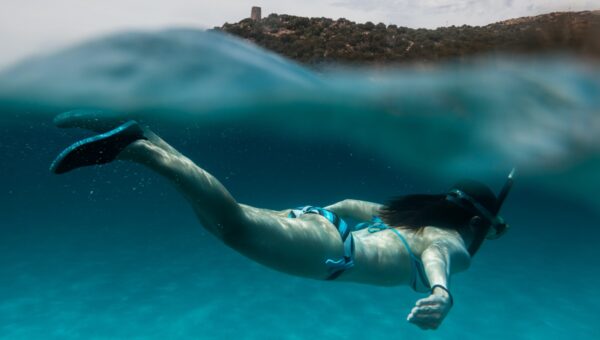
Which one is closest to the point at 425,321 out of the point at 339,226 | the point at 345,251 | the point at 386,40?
the point at 345,251

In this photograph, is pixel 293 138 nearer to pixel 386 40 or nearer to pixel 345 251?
pixel 386 40

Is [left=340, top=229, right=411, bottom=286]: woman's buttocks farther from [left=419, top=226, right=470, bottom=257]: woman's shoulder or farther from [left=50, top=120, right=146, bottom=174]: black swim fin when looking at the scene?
[left=50, top=120, right=146, bottom=174]: black swim fin

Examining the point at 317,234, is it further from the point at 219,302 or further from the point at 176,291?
the point at 176,291

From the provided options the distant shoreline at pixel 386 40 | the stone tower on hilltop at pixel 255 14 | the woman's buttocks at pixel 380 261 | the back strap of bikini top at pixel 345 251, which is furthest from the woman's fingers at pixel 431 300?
the stone tower on hilltop at pixel 255 14

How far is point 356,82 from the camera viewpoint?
14938mm

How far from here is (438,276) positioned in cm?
334

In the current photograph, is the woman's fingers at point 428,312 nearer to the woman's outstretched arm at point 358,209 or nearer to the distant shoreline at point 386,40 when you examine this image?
the woman's outstretched arm at point 358,209

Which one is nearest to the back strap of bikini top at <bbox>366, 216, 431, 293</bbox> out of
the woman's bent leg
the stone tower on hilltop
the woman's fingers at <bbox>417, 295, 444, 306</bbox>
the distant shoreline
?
the woman's bent leg

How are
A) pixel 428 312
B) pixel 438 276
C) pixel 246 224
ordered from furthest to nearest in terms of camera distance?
pixel 438 276 < pixel 246 224 < pixel 428 312

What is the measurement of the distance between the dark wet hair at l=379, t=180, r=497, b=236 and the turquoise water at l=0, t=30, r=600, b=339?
5791 mm

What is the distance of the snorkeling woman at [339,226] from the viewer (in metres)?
2.90

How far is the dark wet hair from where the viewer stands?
4520 mm

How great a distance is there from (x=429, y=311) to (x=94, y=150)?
2.64 metres

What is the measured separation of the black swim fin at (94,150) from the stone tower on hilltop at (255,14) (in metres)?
11.4
